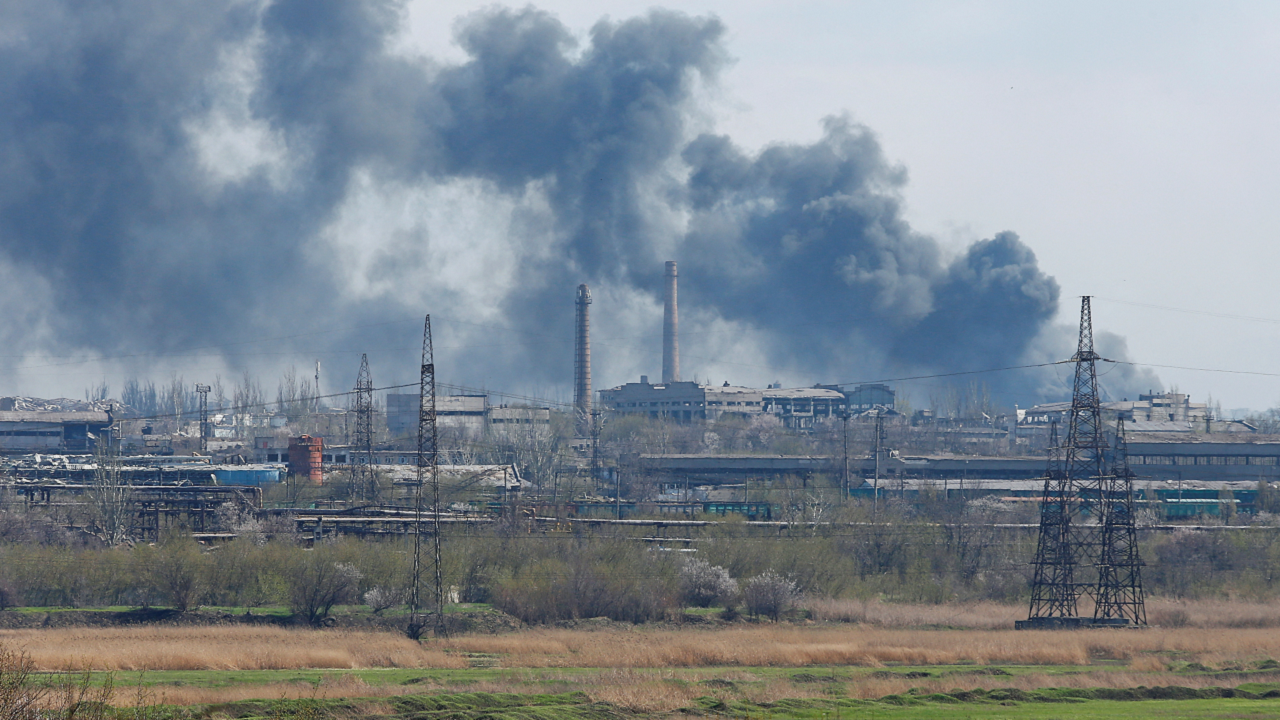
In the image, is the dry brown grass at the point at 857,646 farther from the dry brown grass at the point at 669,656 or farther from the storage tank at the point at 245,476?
the storage tank at the point at 245,476

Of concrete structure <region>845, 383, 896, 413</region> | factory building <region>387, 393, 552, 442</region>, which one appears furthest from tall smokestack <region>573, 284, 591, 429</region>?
concrete structure <region>845, 383, 896, 413</region>

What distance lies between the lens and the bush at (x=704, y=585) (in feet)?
112

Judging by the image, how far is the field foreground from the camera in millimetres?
17781

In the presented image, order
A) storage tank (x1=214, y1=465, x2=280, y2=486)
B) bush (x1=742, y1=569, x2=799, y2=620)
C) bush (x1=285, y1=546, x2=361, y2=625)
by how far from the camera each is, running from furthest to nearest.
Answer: storage tank (x1=214, y1=465, x2=280, y2=486)
bush (x1=742, y1=569, x2=799, y2=620)
bush (x1=285, y1=546, x2=361, y2=625)

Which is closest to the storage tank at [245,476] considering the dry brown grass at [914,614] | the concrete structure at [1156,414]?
the dry brown grass at [914,614]

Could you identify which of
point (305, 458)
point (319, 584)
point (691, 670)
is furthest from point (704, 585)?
point (305, 458)

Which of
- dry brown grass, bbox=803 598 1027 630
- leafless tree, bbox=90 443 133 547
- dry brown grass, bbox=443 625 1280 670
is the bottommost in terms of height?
dry brown grass, bbox=803 598 1027 630

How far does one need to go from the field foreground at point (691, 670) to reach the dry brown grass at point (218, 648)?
0.06m

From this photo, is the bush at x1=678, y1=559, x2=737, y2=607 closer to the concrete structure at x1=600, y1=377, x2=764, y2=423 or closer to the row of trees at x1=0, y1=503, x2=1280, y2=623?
the row of trees at x1=0, y1=503, x2=1280, y2=623

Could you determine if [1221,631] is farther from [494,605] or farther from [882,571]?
[494,605]

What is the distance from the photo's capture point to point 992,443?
85.9m

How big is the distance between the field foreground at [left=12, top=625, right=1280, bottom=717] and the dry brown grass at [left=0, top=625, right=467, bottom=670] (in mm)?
63

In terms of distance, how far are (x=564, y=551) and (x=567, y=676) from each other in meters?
14.5

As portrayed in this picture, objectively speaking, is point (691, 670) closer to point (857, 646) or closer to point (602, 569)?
point (857, 646)
